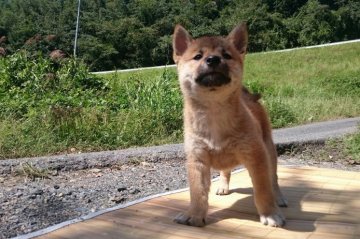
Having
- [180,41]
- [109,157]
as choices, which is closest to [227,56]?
[180,41]

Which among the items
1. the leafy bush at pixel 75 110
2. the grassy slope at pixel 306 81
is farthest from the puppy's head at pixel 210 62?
the grassy slope at pixel 306 81

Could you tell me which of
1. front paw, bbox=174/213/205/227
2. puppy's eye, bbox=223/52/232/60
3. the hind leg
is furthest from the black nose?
front paw, bbox=174/213/205/227

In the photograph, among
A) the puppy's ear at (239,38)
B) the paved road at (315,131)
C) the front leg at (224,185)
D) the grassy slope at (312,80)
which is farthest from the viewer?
the grassy slope at (312,80)

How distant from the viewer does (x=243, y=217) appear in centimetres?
352

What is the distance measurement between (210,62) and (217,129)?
1.40 ft

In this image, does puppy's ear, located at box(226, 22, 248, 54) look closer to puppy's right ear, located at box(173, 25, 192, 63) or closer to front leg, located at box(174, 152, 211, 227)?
puppy's right ear, located at box(173, 25, 192, 63)

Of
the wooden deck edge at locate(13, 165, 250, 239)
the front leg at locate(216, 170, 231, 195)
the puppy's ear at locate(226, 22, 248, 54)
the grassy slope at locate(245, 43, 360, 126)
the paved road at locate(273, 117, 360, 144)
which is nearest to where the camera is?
the wooden deck edge at locate(13, 165, 250, 239)

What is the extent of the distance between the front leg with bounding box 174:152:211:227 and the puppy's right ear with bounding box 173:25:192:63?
737 millimetres

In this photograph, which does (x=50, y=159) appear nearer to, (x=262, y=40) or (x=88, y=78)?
(x=88, y=78)

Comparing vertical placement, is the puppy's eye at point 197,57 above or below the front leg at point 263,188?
above

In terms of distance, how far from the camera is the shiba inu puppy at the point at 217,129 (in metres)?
3.25

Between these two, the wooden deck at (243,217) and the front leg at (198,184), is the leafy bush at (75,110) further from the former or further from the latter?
the front leg at (198,184)

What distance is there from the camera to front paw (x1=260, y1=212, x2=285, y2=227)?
3.29 m

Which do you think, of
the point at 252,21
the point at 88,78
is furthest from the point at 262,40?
the point at 88,78
